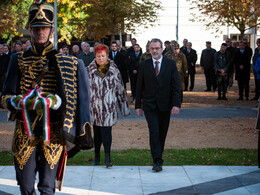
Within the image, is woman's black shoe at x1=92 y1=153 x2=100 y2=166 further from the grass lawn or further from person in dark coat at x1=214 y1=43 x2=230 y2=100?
person in dark coat at x1=214 y1=43 x2=230 y2=100

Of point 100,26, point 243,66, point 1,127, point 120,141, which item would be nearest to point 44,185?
point 120,141

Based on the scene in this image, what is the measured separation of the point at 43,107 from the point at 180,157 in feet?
16.6

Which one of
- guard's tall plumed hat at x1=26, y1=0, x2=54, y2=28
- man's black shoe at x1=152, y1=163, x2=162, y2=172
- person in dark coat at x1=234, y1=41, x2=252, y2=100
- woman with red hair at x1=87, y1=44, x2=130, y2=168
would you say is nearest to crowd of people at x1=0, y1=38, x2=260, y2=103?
person in dark coat at x1=234, y1=41, x2=252, y2=100

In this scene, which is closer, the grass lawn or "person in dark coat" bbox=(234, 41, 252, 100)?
the grass lawn

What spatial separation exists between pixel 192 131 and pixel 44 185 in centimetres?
797

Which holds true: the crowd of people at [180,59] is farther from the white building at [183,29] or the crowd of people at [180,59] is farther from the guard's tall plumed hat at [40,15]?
the white building at [183,29]

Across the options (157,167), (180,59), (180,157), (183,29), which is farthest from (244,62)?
(183,29)

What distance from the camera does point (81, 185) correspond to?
7.14 m

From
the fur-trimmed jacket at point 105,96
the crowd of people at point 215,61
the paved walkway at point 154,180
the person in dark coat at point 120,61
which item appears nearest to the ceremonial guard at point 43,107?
the paved walkway at point 154,180

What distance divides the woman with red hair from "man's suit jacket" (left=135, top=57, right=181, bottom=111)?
487mm

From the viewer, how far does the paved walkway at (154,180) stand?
6.84 m

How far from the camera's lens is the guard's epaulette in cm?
464

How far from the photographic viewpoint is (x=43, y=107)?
14.6 ft

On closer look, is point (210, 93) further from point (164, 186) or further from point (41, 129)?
point (41, 129)
